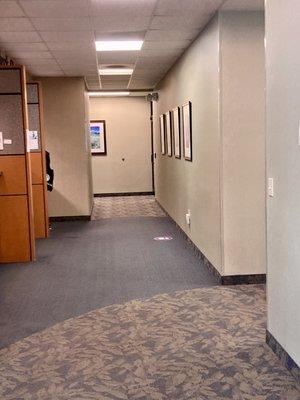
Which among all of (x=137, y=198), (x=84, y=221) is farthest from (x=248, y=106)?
(x=137, y=198)

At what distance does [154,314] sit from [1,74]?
122 inches

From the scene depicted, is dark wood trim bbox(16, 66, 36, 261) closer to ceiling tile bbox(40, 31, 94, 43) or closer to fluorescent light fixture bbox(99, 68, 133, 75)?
ceiling tile bbox(40, 31, 94, 43)

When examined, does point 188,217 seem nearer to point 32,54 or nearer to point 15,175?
point 15,175

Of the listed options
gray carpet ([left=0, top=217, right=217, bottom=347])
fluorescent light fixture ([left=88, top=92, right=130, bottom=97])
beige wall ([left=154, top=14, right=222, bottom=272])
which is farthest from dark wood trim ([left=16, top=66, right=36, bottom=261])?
fluorescent light fixture ([left=88, top=92, right=130, bottom=97])

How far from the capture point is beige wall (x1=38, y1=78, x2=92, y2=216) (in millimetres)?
8391

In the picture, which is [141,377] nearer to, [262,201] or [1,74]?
[262,201]

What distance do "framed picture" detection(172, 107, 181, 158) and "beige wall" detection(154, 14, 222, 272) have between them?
0.39 ft

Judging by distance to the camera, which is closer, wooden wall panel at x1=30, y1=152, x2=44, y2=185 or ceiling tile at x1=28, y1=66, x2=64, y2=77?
wooden wall panel at x1=30, y1=152, x2=44, y2=185

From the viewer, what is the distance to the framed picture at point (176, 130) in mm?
6891

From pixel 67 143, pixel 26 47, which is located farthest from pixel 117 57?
pixel 67 143

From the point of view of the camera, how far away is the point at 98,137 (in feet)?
40.9

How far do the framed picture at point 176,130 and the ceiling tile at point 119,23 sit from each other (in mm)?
1971

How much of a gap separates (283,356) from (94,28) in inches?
139

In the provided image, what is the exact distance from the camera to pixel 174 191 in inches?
301
